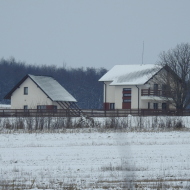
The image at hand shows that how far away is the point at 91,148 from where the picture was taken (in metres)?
22.0

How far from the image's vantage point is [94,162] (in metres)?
17.4

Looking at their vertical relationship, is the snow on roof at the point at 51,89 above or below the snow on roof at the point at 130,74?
below

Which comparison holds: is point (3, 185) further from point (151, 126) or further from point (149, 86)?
point (149, 86)

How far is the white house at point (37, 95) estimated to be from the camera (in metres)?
64.8

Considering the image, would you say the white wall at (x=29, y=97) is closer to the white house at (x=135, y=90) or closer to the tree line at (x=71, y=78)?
the white house at (x=135, y=90)

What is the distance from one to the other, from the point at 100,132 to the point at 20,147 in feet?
30.3

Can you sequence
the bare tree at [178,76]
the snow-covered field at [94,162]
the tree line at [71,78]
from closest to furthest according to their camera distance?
1. the snow-covered field at [94,162]
2. the bare tree at [178,76]
3. the tree line at [71,78]

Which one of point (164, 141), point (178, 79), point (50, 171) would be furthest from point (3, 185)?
point (178, 79)

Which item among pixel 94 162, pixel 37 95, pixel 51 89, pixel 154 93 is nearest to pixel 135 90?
pixel 154 93

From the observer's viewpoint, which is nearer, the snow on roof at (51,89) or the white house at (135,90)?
the white house at (135,90)

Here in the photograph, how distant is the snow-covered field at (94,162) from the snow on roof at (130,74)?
3789cm

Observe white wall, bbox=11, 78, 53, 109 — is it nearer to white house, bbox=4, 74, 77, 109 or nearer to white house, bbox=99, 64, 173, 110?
white house, bbox=4, 74, 77, 109

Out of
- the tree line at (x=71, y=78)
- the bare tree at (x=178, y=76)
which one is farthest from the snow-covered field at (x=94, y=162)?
the tree line at (x=71, y=78)

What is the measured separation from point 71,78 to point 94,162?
114807mm
